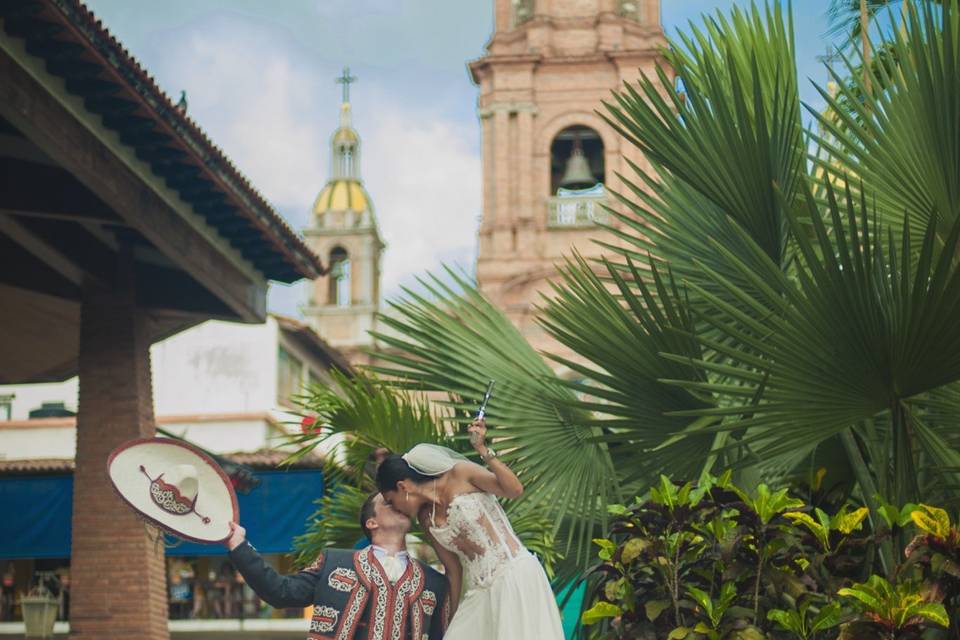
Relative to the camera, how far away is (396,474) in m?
6.42

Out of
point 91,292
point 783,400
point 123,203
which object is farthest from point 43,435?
point 783,400

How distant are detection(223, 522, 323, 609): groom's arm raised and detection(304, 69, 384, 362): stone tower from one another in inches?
2217

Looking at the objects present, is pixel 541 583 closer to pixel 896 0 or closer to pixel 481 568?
pixel 481 568

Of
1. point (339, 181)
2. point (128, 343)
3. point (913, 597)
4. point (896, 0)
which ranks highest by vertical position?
point (339, 181)

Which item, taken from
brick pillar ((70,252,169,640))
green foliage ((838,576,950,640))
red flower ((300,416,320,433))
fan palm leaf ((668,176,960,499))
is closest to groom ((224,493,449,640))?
fan palm leaf ((668,176,960,499))

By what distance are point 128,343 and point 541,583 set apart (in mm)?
11367

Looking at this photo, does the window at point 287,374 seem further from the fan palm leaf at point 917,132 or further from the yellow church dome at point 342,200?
the fan palm leaf at point 917,132

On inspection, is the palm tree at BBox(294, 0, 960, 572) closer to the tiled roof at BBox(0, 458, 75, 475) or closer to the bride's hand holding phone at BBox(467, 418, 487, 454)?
the bride's hand holding phone at BBox(467, 418, 487, 454)

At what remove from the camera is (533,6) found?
4916 cm

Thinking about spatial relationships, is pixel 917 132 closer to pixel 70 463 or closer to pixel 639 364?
pixel 639 364

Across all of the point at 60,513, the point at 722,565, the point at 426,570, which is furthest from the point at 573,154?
the point at 426,570

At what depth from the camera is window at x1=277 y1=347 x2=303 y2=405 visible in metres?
45.1

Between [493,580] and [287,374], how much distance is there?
133 ft

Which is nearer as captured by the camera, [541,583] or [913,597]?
[541,583]
